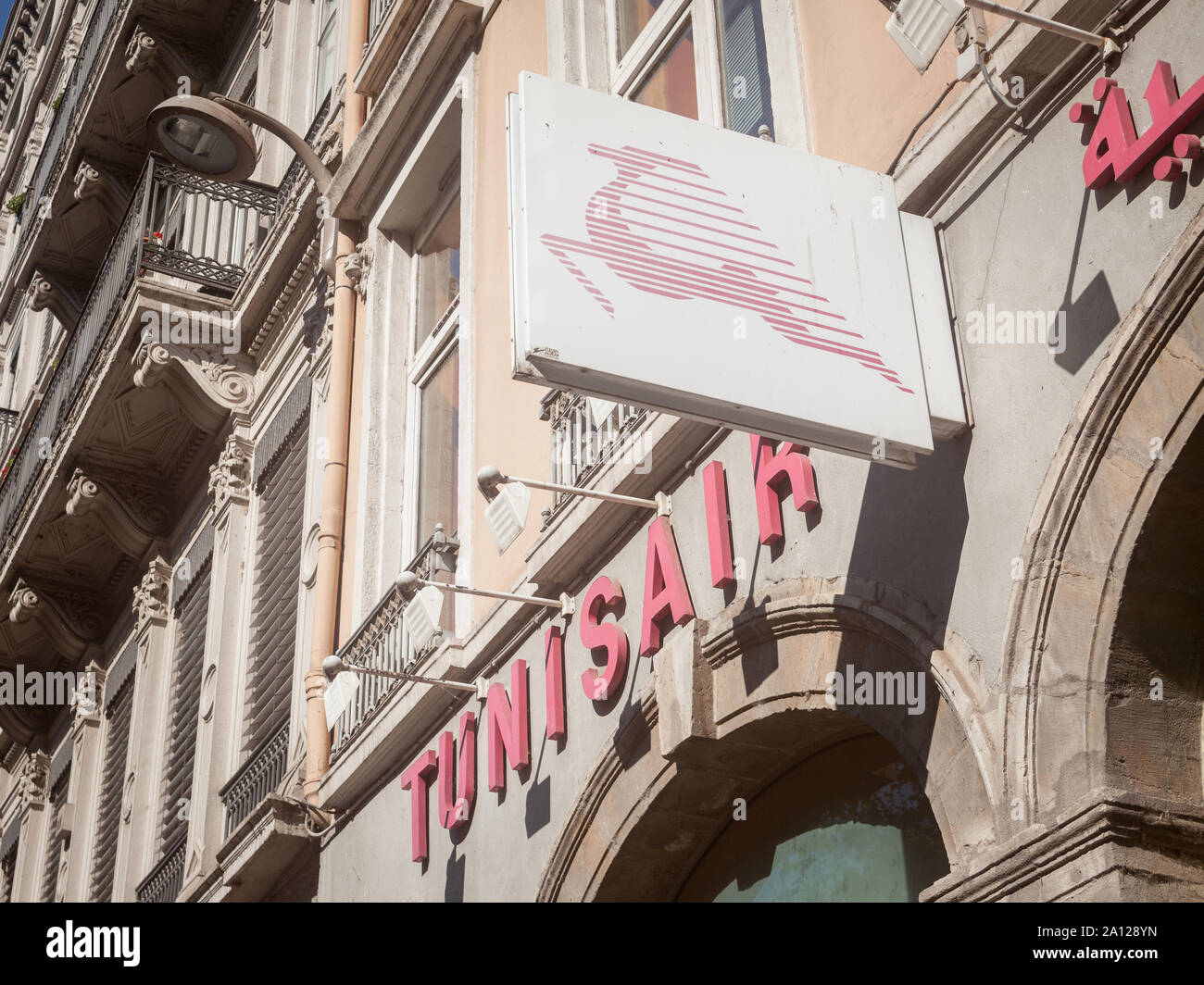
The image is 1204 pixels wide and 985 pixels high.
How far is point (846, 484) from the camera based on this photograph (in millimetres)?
5559

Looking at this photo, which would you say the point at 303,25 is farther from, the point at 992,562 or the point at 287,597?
the point at 992,562

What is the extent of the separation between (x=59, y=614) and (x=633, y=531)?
10740mm

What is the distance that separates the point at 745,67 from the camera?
7.29 metres

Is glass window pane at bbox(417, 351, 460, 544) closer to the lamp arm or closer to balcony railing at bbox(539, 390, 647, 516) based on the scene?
balcony railing at bbox(539, 390, 647, 516)

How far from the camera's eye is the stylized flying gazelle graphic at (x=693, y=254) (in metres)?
4.88

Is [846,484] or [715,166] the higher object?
[715,166]

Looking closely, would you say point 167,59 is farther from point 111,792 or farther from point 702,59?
point 702,59

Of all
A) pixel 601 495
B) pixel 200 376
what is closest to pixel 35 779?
pixel 200 376

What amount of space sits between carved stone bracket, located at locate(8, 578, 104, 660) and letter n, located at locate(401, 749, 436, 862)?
886 centimetres

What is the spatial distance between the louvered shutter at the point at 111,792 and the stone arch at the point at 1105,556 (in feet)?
37.7

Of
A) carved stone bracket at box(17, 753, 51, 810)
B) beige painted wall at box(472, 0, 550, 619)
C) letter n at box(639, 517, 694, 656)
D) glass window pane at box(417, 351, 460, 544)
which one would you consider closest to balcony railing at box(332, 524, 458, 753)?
beige painted wall at box(472, 0, 550, 619)

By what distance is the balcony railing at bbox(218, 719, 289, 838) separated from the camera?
10445 mm

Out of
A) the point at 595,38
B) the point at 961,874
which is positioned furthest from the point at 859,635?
the point at 595,38

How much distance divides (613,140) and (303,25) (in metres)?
10.5
